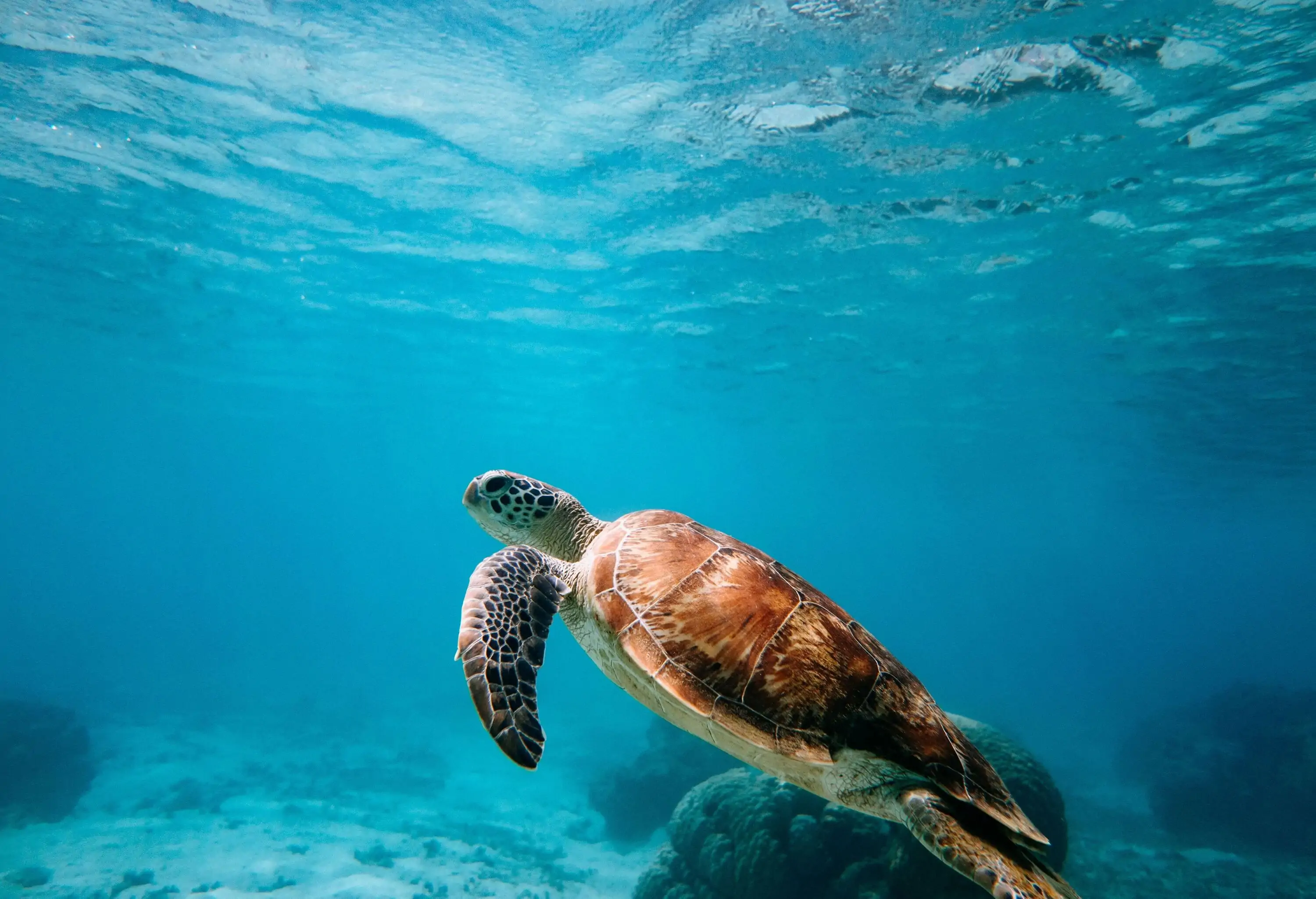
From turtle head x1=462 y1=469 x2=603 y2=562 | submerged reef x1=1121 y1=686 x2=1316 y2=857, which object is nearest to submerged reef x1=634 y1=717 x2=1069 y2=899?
turtle head x1=462 y1=469 x2=603 y2=562

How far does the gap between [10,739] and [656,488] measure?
61.8 metres

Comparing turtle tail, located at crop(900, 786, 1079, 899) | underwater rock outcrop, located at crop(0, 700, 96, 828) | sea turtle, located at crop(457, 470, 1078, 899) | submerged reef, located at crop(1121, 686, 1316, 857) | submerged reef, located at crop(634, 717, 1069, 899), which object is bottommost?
submerged reef, located at crop(1121, 686, 1316, 857)

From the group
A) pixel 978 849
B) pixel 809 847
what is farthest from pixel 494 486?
pixel 809 847

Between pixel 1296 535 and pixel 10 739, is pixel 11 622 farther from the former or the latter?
pixel 1296 535

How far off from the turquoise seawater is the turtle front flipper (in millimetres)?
8854

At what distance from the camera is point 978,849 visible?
98.2 inches

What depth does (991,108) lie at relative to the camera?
32.2 feet

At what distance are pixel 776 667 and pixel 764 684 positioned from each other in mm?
101

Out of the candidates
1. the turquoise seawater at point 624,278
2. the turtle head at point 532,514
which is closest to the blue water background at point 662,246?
the turquoise seawater at point 624,278

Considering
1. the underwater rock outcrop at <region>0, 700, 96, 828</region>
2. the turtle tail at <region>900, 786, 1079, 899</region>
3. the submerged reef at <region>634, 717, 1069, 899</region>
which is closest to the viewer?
the turtle tail at <region>900, 786, 1079, 899</region>

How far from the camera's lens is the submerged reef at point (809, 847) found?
5676 millimetres

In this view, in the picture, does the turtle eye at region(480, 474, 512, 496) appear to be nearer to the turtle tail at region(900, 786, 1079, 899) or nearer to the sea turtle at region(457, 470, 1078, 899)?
the sea turtle at region(457, 470, 1078, 899)

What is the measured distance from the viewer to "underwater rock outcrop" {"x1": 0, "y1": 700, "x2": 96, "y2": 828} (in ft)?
46.2

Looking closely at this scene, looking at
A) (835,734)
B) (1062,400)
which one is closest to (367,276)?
(835,734)
